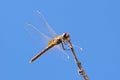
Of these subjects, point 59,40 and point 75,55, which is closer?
point 75,55

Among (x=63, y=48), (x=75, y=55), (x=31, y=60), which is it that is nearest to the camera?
(x=75, y=55)

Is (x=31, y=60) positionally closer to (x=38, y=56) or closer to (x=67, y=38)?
(x=38, y=56)

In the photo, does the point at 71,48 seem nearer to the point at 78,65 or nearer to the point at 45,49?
the point at 78,65

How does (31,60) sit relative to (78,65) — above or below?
above

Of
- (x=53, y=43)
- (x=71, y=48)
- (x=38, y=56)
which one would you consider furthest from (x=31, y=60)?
(x=71, y=48)

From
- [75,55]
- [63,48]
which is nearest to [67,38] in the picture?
[63,48]

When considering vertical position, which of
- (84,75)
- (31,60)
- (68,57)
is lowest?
(84,75)

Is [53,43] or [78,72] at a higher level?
[53,43]

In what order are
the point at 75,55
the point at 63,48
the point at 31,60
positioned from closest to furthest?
the point at 75,55
the point at 63,48
the point at 31,60

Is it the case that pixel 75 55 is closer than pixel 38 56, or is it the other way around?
pixel 75 55
